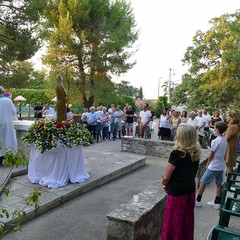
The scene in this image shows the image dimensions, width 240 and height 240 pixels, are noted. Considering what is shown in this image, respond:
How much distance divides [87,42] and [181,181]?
829 inches

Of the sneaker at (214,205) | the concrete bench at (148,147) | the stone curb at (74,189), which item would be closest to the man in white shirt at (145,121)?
the concrete bench at (148,147)

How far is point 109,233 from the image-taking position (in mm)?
3305

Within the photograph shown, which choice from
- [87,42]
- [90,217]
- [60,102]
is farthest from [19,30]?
[90,217]

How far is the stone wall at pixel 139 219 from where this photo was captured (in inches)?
126

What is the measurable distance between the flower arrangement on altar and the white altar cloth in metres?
0.15

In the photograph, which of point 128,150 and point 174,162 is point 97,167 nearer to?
point 128,150

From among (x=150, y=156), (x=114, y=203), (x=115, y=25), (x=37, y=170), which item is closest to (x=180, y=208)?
(x=114, y=203)

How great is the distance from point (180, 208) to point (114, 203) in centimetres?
241

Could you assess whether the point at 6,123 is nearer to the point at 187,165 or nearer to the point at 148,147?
the point at 187,165

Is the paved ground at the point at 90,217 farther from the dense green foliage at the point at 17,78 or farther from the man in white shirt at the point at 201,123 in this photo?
the dense green foliage at the point at 17,78

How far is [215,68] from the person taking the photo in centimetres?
1961

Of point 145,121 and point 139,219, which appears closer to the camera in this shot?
point 139,219

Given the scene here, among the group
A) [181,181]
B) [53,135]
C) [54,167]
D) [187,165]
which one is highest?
[53,135]

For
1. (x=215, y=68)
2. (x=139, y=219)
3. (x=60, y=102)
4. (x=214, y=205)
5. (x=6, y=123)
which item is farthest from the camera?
(x=215, y=68)
